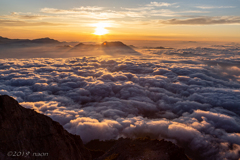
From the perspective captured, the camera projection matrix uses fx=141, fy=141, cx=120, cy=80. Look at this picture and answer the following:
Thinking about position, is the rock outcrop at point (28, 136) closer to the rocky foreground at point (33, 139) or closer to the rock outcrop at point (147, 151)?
the rocky foreground at point (33, 139)

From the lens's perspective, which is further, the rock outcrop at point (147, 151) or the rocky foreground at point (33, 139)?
the rock outcrop at point (147, 151)

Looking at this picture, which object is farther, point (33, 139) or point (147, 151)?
point (147, 151)

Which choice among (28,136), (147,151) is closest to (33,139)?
(28,136)

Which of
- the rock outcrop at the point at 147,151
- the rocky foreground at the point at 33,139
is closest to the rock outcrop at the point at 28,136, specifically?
the rocky foreground at the point at 33,139

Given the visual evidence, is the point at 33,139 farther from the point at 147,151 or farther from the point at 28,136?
the point at 147,151

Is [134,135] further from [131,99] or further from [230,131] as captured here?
[230,131]

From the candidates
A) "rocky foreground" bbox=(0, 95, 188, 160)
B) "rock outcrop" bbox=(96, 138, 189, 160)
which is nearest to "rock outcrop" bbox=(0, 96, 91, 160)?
"rocky foreground" bbox=(0, 95, 188, 160)

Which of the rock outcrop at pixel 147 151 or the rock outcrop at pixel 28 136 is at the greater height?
the rock outcrop at pixel 28 136

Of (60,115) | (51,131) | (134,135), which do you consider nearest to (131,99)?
(134,135)

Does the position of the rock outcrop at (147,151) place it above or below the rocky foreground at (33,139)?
below
